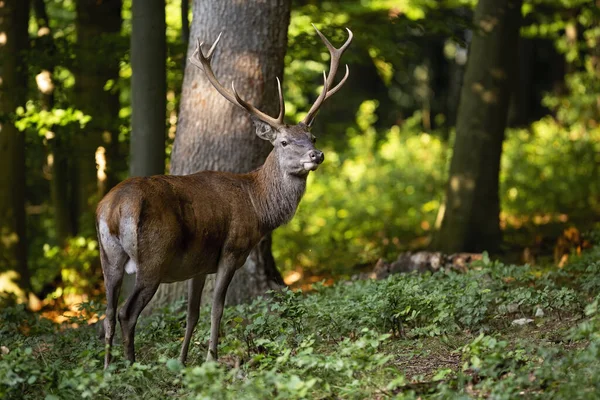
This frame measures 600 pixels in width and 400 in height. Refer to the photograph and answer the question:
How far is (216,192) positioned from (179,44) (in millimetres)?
4293

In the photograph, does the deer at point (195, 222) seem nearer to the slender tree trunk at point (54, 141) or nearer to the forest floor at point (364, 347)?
the forest floor at point (364, 347)

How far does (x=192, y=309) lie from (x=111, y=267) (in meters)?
0.91

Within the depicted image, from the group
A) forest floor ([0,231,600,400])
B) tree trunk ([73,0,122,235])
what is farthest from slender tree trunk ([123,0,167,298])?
tree trunk ([73,0,122,235])

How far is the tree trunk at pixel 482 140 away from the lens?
11.9 metres

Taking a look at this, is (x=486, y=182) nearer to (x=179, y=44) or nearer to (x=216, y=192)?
(x=179, y=44)

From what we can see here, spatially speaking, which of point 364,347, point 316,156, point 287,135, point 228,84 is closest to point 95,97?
point 228,84

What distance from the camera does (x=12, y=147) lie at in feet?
39.5

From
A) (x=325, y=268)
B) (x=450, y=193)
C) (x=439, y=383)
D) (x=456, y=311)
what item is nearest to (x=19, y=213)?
(x=325, y=268)

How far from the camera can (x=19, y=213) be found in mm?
12242

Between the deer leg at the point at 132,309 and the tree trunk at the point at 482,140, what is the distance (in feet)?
20.9

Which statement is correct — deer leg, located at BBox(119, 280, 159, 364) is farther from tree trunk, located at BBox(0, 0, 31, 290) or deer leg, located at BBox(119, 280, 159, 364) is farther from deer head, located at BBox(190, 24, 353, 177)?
tree trunk, located at BBox(0, 0, 31, 290)

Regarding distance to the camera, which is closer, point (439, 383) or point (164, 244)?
point (439, 383)

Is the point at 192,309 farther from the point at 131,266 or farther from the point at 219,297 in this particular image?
the point at 131,266

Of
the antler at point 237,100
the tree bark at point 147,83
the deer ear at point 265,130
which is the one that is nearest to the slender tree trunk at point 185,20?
the tree bark at point 147,83
